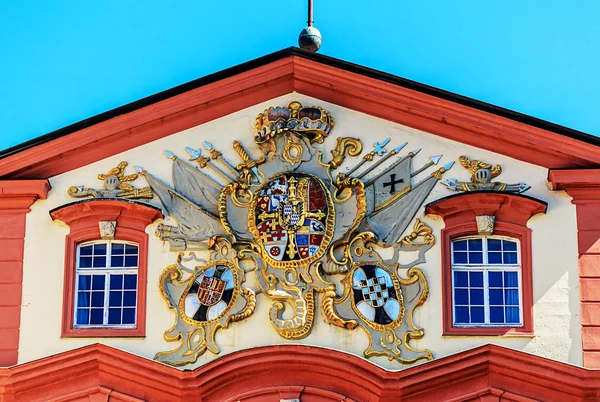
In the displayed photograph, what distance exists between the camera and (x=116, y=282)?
24438mm

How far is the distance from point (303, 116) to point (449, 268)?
311 cm

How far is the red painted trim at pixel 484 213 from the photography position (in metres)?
23.7

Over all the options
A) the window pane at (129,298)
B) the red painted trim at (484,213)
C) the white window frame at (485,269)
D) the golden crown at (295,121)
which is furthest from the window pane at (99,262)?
the white window frame at (485,269)

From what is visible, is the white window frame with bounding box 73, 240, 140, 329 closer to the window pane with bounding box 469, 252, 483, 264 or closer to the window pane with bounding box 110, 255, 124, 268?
the window pane with bounding box 110, 255, 124, 268

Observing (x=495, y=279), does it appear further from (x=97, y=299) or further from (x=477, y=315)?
(x=97, y=299)

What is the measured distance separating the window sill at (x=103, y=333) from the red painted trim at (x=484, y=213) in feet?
14.1

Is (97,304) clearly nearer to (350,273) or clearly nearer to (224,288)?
(224,288)

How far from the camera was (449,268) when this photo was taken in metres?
23.8

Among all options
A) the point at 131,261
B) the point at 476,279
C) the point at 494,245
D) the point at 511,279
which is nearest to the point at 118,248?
the point at 131,261

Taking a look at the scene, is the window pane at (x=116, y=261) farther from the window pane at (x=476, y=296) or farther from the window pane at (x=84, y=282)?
the window pane at (x=476, y=296)

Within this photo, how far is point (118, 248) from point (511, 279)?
18.4 ft

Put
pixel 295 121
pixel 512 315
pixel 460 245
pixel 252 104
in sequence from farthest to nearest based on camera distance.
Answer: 1. pixel 252 104
2. pixel 295 121
3. pixel 460 245
4. pixel 512 315

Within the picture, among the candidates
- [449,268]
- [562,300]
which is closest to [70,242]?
[449,268]

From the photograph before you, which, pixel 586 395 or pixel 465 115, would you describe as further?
pixel 465 115
